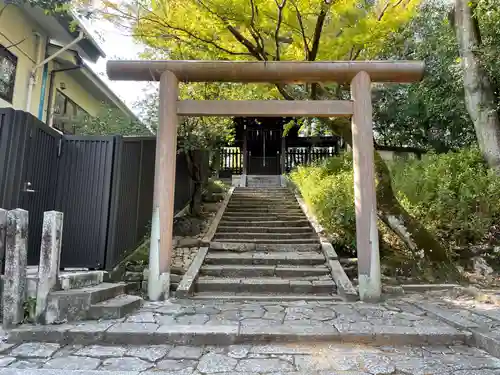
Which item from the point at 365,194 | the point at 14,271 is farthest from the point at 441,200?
the point at 14,271

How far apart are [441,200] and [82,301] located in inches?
270

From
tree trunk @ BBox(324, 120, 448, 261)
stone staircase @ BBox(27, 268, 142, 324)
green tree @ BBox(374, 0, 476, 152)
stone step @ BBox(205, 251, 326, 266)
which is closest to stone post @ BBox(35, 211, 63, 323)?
stone staircase @ BBox(27, 268, 142, 324)

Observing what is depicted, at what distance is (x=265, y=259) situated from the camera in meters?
7.06

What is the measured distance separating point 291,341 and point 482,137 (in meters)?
8.37

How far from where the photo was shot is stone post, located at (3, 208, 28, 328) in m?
3.67

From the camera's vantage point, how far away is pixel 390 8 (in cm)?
707

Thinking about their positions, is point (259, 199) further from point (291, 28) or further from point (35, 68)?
point (35, 68)

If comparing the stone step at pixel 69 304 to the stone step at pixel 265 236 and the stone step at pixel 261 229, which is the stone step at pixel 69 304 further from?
the stone step at pixel 261 229

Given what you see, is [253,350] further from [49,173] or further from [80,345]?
[49,173]

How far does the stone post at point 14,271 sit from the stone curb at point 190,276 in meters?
2.31

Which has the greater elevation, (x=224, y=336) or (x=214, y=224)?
(x=214, y=224)

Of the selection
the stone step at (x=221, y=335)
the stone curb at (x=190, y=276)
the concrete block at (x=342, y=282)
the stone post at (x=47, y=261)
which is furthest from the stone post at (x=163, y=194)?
the concrete block at (x=342, y=282)

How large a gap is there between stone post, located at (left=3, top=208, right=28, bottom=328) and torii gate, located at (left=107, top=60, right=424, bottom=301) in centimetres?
196

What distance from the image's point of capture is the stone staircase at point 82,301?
12.6 feet
